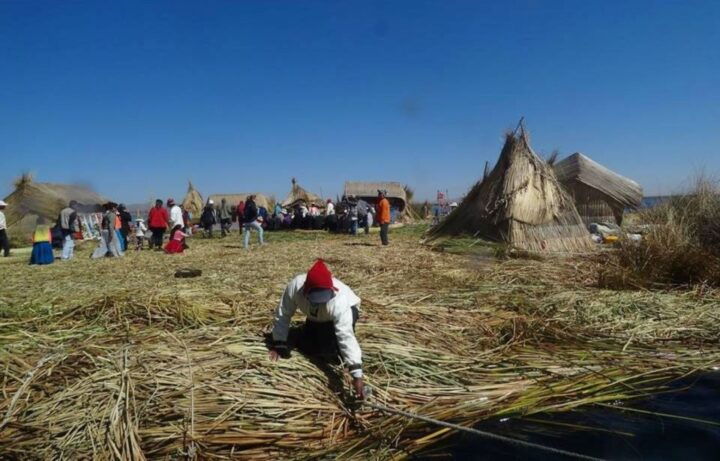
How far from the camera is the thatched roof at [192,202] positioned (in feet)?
100

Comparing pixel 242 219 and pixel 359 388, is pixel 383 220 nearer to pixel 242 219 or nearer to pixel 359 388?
pixel 242 219

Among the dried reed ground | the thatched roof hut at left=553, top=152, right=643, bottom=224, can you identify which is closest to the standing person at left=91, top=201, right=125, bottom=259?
the dried reed ground

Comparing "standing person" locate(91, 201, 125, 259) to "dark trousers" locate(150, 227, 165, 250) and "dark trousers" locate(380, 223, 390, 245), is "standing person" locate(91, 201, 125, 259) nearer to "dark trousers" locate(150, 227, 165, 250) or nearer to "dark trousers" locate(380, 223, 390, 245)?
"dark trousers" locate(150, 227, 165, 250)

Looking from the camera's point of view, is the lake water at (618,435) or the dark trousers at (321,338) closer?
the lake water at (618,435)

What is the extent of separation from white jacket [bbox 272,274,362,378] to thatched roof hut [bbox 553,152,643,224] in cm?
1232

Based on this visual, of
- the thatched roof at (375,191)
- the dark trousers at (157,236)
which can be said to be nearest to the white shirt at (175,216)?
the dark trousers at (157,236)

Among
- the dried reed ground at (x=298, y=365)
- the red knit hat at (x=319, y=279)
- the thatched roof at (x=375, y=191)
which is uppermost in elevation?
the thatched roof at (x=375, y=191)

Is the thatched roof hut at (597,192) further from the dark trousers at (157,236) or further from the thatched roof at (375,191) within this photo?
the thatched roof at (375,191)

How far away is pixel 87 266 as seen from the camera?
9.18 meters

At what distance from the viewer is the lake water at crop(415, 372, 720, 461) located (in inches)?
110

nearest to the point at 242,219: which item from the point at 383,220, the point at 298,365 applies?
the point at 383,220

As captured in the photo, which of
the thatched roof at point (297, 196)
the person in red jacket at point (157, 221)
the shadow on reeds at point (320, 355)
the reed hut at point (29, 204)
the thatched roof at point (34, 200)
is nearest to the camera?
the shadow on reeds at point (320, 355)

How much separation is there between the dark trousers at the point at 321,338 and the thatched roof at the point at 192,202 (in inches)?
1129

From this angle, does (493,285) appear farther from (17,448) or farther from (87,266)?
(87,266)
